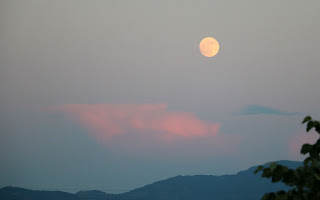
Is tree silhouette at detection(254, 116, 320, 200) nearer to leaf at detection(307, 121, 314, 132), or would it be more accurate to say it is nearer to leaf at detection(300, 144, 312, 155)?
leaf at detection(300, 144, 312, 155)

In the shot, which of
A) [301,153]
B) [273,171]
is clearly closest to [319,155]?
[301,153]

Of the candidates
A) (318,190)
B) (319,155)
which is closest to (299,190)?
(318,190)

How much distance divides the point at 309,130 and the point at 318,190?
175 centimetres

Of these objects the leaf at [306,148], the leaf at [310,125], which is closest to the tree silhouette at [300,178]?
the leaf at [306,148]

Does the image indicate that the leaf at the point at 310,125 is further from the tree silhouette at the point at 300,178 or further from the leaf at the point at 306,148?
→ the tree silhouette at the point at 300,178

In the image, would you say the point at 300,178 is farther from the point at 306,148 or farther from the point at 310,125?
the point at 310,125

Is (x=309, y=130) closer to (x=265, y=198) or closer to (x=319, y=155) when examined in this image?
(x=319, y=155)

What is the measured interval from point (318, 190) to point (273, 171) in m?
1.22

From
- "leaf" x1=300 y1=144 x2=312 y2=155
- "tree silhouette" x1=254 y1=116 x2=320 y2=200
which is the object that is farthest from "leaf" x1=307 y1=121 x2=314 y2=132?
"tree silhouette" x1=254 y1=116 x2=320 y2=200

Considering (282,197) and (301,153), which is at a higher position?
(301,153)

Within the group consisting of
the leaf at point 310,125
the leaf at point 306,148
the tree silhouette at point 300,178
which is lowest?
the tree silhouette at point 300,178

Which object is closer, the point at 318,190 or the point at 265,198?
the point at 318,190

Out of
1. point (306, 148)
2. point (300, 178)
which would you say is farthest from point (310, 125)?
point (300, 178)

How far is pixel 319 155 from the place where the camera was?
12797mm
